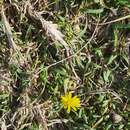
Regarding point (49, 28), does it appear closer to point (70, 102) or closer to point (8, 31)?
point (8, 31)

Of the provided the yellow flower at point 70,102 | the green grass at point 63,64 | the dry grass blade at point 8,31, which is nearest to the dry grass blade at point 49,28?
the green grass at point 63,64

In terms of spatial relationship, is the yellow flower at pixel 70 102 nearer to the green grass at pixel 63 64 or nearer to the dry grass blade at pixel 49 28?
the green grass at pixel 63 64

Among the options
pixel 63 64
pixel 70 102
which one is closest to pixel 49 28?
pixel 63 64

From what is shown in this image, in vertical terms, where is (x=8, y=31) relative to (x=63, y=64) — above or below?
above

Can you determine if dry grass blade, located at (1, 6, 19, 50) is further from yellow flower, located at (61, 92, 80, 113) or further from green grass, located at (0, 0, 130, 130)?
yellow flower, located at (61, 92, 80, 113)

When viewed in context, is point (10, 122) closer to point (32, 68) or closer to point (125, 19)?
point (32, 68)

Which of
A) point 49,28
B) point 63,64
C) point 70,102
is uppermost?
point 49,28

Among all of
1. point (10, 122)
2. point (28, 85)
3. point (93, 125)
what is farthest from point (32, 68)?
point (93, 125)

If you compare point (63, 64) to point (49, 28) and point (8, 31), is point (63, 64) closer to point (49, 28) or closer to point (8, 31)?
point (49, 28)
